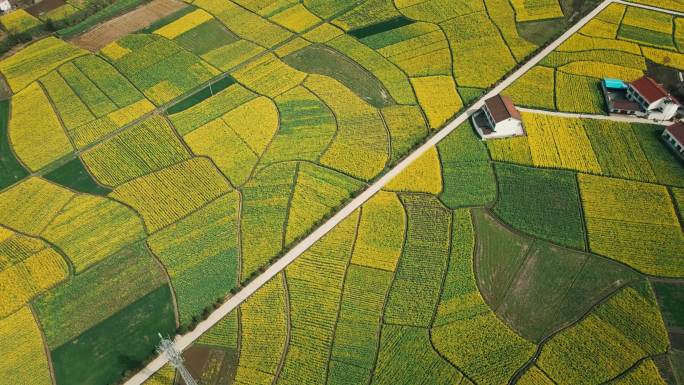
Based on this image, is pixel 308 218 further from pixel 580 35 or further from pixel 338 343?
pixel 580 35

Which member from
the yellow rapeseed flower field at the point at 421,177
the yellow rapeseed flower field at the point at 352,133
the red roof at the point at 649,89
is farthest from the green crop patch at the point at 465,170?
the red roof at the point at 649,89

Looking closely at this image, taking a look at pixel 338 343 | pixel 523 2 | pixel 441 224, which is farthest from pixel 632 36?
pixel 338 343

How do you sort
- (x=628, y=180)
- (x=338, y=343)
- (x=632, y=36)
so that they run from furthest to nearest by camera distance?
(x=632, y=36) < (x=628, y=180) < (x=338, y=343)

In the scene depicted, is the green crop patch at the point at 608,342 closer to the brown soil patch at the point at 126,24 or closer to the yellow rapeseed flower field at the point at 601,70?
the yellow rapeseed flower field at the point at 601,70

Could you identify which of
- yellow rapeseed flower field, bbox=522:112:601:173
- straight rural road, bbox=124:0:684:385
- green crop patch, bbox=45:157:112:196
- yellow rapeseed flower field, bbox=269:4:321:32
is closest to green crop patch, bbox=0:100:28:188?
green crop patch, bbox=45:157:112:196

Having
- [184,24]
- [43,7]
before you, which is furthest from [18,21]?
[184,24]

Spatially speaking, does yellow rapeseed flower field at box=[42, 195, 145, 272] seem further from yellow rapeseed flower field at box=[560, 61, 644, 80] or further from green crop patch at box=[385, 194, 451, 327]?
yellow rapeseed flower field at box=[560, 61, 644, 80]

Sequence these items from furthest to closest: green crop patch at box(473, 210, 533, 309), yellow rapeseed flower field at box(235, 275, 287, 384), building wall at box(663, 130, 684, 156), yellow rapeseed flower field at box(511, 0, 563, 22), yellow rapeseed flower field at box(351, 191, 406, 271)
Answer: yellow rapeseed flower field at box(511, 0, 563, 22) → building wall at box(663, 130, 684, 156) → yellow rapeseed flower field at box(351, 191, 406, 271) → green crop patch at box(473, 210, 533, 309) → yellow rapeseed flower field at box(235, 275, 287, 384)
